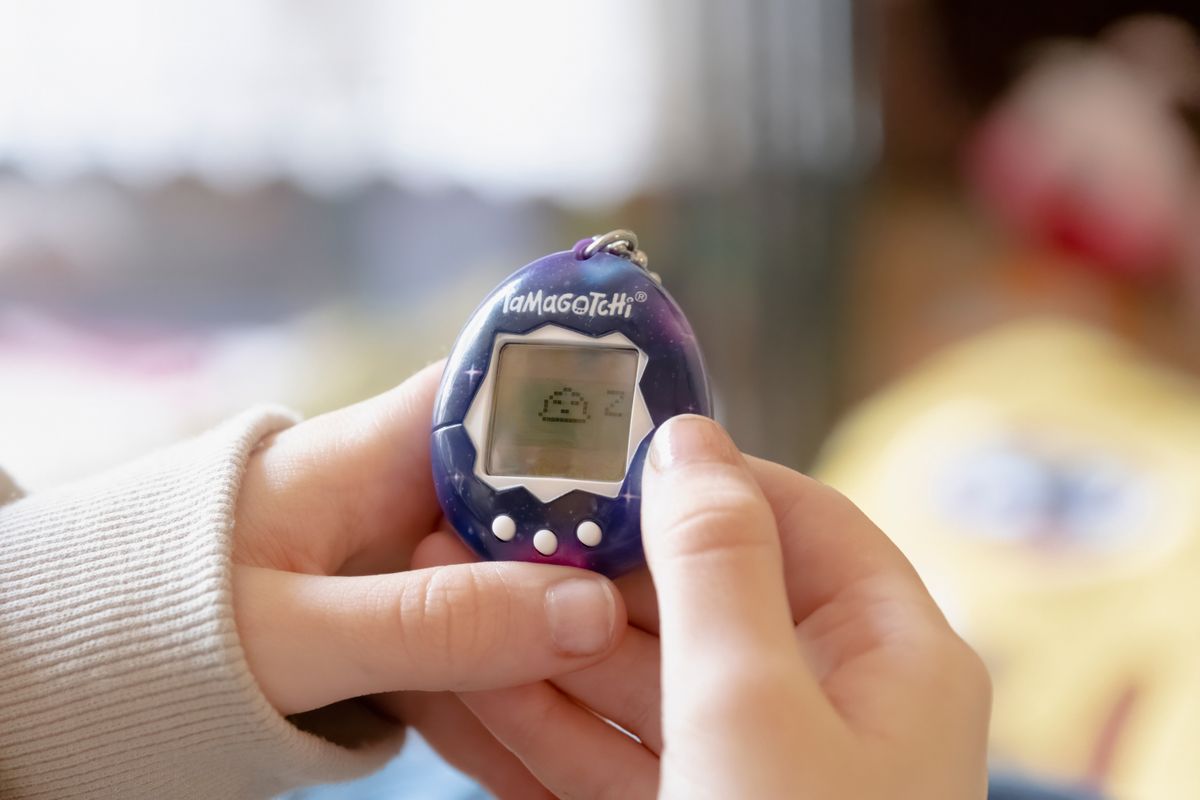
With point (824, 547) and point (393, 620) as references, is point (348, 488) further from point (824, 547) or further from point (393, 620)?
point (824, 547)

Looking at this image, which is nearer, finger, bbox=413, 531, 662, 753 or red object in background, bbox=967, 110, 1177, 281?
finger, bbox=413, 531, 662, 753

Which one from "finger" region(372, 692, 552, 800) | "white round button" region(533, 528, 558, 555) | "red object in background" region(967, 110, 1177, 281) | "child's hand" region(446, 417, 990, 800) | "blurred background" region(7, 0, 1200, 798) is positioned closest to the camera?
"child's hand" region(446, 417, 990, 800)

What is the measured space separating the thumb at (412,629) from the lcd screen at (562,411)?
0.31 ft

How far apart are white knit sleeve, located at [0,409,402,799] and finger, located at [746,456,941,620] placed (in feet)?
1.06

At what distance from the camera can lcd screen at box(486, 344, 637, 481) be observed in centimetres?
72

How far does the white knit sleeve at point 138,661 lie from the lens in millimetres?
635

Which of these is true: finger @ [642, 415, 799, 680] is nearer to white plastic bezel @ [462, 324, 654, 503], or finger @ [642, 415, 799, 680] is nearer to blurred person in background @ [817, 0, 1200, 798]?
white plastic bezel @ [462, 324, 654, 503]

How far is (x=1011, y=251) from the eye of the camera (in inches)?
94.3

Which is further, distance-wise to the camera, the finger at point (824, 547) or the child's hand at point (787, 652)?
the finger at point (824, 547)

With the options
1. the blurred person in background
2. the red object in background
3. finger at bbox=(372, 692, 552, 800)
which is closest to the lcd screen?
finger at bbox=(372, 692, 552, 800)

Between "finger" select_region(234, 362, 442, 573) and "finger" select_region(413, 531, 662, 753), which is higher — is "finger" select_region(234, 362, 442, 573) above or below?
above

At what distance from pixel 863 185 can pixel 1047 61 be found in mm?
484

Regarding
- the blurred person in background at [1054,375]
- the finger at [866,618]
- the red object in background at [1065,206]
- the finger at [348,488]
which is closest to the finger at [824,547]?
the finger at [866,618]

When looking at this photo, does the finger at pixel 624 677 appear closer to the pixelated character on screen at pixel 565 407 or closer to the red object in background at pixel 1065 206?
the pixelated character on screen at pixel 565 407
